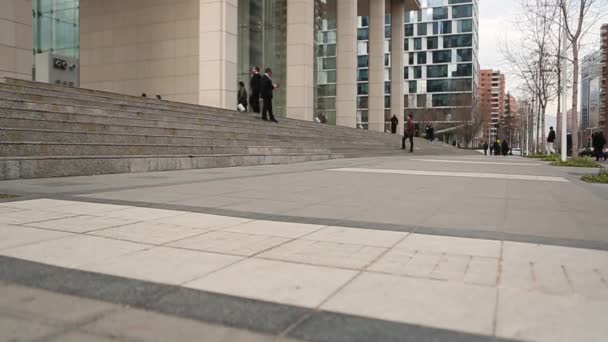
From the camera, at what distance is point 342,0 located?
37688mm

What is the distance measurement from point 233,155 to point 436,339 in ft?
43.7

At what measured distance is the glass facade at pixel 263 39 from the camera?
32.5m

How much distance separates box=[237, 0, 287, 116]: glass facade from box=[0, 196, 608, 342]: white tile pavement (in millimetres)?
28462

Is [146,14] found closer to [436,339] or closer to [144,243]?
[144,243]

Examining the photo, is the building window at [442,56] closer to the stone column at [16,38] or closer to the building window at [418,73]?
the building window at [418,73]

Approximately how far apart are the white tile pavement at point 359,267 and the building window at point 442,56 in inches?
4161

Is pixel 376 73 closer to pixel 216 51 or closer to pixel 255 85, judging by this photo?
pixel 216 51

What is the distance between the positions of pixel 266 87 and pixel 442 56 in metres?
91.8

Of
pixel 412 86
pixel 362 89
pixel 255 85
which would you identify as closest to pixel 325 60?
pixel 255 85

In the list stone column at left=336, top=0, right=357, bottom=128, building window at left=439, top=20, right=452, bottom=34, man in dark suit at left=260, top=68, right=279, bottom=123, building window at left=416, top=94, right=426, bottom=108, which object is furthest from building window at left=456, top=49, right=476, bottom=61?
man in dark suit at left=260, top=68, right=279, bottom=123

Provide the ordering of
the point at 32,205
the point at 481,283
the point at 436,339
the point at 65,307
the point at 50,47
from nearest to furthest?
the point at 436,339 → the point at 65,307 → the point at 481,283 → the point at 32,205 → the point at 50,47

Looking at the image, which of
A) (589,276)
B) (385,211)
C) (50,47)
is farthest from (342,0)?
(589,276)

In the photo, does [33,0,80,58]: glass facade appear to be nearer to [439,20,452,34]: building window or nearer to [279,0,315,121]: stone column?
[279,0,315,121]: stone column

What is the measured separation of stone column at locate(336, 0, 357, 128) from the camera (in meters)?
37.7
